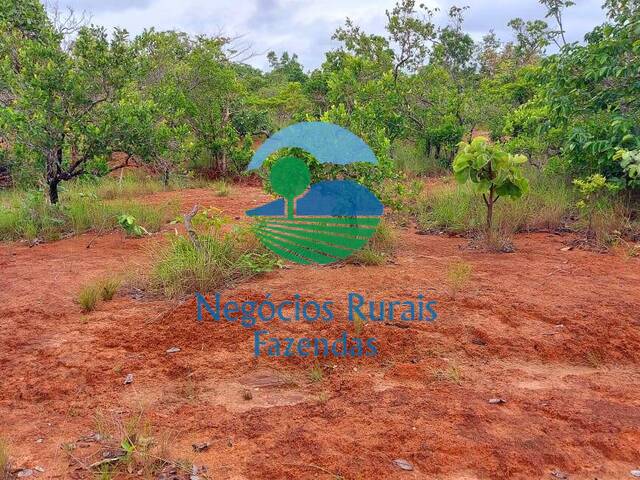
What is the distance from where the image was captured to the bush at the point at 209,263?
13.4 ft

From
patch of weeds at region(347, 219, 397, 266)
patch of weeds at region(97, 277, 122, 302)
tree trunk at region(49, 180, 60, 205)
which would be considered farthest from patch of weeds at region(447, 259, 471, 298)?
tree trunk at region(49, 180, 60, 205)

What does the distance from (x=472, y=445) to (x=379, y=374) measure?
76 cm

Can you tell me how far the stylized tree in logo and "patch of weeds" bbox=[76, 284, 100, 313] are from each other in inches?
76.2

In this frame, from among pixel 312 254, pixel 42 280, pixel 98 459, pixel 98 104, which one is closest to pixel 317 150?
pixel 312 254

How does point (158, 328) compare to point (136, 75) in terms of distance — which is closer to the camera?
point (158, 328)

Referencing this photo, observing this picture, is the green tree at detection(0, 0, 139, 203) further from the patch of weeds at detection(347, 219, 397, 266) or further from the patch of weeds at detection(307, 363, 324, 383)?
the patch of weeds at detection(307, 363, 324, 383)

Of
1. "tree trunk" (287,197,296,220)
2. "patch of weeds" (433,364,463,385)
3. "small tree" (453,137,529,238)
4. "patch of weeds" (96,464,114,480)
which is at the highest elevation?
"small tree" (453,137,529,238)

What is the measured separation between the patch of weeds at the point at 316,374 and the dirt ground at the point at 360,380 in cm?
2

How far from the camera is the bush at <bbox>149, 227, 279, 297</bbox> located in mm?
4074

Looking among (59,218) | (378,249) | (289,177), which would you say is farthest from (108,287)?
(59,218)

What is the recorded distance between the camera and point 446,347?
3.26m

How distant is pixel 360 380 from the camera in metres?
2.90

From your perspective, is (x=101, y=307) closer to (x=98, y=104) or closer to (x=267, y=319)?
(x=267, y=319)

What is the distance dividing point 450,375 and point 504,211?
353 cm
